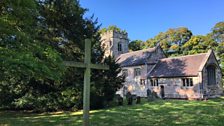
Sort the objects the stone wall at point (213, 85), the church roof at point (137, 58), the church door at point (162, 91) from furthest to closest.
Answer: the church roof at point (137, 58) < the church door at point (162, 91) < the stone wall at point (213, 85)

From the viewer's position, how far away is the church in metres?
29.7

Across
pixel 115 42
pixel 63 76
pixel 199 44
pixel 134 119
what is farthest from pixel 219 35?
pixel 134 119

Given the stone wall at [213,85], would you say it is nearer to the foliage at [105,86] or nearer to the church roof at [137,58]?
the church roof at [137,58]

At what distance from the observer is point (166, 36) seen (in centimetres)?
6241

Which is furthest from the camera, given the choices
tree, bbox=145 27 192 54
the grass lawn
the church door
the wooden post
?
tree, bbox=145 27 192 54

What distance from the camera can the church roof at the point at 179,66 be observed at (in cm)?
3031

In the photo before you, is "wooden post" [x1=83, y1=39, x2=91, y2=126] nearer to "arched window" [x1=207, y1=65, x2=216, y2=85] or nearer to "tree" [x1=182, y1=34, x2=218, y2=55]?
"arched window" [x1=207, y1=65, x2=216, y2=85]

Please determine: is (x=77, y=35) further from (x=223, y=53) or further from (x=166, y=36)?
(x=166, y=36)

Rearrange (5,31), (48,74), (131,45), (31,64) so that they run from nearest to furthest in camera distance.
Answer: (31,64) < (48,74) < (5,31) < (131,45)

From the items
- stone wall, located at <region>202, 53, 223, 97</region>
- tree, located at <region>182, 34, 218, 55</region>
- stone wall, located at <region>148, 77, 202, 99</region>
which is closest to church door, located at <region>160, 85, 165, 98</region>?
stone wall, located at <region>148, 77, 202, 99</region>

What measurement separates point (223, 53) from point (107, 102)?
3400 cm

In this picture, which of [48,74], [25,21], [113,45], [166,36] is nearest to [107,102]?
[25,21]

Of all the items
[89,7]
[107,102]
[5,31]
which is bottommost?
[107,102]

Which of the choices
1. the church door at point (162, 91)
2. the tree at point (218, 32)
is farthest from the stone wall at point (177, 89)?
the tree at point (218, 32)
